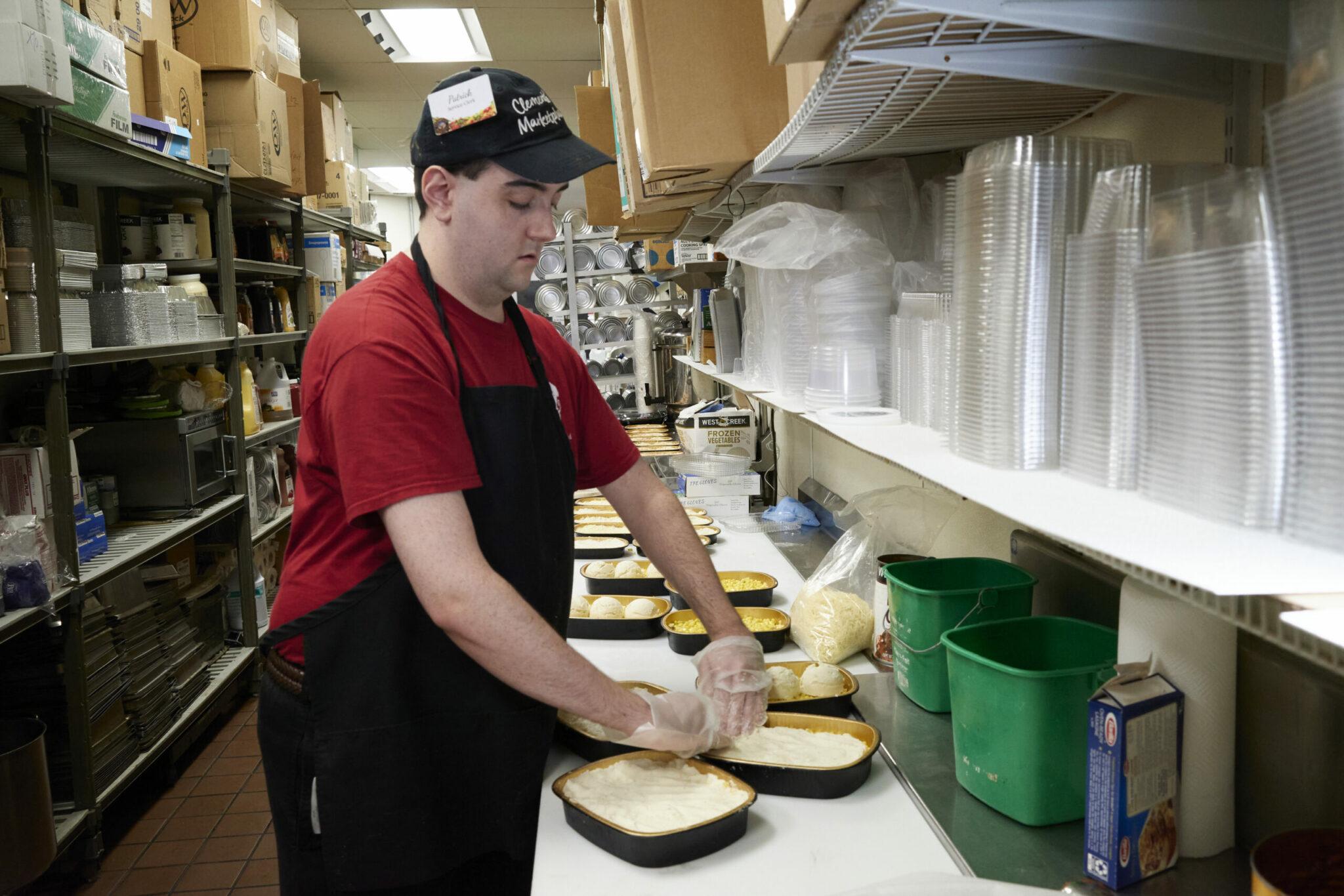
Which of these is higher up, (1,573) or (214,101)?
(214,101)

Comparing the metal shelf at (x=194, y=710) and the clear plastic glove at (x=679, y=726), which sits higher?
the clear plastic glove at (x=679, y=726)

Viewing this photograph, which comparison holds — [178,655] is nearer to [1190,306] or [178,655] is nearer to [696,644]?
[696,644]

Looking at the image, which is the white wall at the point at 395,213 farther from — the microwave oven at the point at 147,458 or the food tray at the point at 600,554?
the food tray at the point at 600,554

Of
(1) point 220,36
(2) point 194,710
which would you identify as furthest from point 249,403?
(1) point 220,36

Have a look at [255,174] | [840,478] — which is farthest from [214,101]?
[840,478]

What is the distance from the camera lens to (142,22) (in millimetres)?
3912

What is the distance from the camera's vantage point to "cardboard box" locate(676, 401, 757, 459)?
4062 millimetres

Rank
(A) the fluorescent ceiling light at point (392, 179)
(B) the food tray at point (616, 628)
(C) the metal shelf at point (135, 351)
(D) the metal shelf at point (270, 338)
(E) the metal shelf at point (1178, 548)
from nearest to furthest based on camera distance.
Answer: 1. (E) the metal shelf at point (1178, 548)
2. (B) the food tray at point (616, 628)
3. (C) the metal shelf at point (135, 351)
4. (D) the metal shelf at point (270, 338)
5. (A) the fluorescent ceiling light at point (392, 179)

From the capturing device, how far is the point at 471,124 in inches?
60.1

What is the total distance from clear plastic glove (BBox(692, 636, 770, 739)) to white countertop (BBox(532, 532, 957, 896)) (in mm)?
154

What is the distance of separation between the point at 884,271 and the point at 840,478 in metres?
1.66

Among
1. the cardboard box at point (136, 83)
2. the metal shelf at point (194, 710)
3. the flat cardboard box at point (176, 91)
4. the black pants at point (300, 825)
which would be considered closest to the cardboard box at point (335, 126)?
the flat cardboard box at point (176, 91)

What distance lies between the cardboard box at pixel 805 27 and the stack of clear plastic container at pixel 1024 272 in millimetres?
240

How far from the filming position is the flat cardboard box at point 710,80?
2.19m
